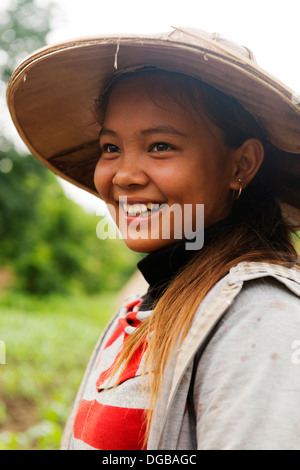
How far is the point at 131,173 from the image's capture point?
53.5 inches

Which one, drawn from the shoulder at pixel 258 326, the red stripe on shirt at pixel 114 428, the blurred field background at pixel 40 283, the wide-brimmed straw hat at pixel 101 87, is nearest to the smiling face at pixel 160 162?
the wide-brimmed straw hat at pixel 101 87

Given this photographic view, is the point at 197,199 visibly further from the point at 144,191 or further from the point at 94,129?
the point at 94,129

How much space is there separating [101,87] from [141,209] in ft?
1.88

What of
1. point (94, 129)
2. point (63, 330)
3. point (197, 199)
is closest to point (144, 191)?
point (197, 199)

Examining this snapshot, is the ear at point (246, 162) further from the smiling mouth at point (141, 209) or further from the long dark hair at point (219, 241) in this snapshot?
the smiling mouth at point (141, 209)

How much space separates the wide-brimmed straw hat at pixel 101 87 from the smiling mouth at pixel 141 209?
15.2 inches

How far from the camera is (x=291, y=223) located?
65.9 inches

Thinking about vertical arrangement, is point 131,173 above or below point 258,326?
above

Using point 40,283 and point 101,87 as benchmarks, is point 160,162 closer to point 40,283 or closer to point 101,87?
point 101,87

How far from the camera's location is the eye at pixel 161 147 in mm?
1348

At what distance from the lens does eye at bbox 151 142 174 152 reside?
1.35m

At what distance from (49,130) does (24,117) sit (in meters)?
0.14

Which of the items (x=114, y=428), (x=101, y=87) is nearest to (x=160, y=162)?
(x=101, y=87)

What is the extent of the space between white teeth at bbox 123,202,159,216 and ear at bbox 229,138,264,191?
283 millimetres
